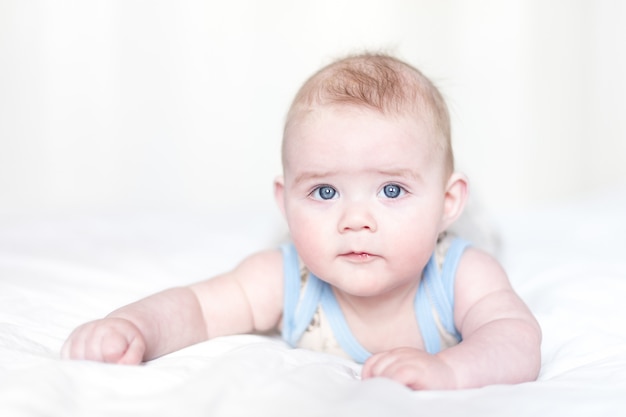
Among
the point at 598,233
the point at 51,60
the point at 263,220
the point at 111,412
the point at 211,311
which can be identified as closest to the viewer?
the point at 111,412

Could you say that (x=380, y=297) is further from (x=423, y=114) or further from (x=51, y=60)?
(x=51, y=60)

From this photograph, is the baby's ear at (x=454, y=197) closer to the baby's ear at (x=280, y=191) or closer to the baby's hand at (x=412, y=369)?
the baby's ear at (x=280, y=191)

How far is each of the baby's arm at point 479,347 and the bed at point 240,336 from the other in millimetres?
36

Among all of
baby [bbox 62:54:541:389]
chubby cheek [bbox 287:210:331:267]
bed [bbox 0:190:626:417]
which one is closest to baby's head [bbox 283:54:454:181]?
baby [bbox 62:54:541:389]

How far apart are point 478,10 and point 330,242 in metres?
2.46

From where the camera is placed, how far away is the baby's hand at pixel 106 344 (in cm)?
108

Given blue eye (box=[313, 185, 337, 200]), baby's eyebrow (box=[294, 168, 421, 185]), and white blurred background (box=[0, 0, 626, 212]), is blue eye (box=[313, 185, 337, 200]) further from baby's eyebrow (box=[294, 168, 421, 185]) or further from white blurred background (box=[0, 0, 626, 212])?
white blurred background (box=[0, 0, 626, 212])

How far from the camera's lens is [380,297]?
1423 millimetres

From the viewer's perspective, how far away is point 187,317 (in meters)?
1.30

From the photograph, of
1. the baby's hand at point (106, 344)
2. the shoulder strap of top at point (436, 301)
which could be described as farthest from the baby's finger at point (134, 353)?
the shoulder strap of top at point (436, 301)

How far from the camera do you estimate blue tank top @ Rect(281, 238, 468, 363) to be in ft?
4.64

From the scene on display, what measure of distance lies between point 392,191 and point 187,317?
371 millimetres

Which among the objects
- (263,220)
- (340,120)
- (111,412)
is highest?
(340,120)

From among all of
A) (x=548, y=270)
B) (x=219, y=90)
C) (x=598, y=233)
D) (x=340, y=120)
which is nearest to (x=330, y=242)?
(x=340, y=120)
